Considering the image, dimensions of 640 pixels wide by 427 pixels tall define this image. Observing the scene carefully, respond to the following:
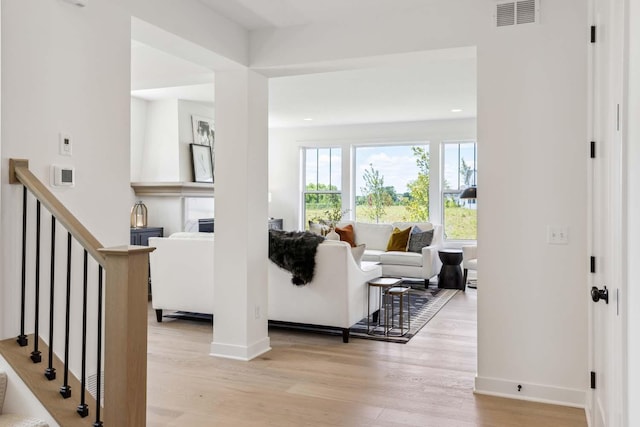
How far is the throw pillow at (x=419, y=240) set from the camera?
826cm

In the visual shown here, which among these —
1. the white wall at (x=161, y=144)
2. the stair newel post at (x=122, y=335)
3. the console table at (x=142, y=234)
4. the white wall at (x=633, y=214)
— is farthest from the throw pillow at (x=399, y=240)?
the white wall at (x=633, y=214)

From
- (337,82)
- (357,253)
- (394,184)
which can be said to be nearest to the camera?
(357,253)

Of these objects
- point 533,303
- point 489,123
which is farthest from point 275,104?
point 533,303

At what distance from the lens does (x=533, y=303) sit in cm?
343

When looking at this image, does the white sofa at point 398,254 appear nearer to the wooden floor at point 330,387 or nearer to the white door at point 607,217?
the wooden floor at point 330,387

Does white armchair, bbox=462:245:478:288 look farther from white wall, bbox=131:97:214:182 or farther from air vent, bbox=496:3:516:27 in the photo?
air vent, bbox=496:3:516:27

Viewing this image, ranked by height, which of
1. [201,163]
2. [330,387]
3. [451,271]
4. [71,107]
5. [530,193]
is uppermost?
[201,163]

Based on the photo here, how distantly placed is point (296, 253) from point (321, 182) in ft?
17.1

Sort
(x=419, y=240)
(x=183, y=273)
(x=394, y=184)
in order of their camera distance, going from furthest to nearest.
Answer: (x=394, y=184), (x=419, y=240), (x=183, y=273)

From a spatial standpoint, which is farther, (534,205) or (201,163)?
(201,163)

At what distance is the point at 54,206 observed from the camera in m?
2.28

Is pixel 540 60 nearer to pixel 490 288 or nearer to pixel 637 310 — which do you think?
pixel 490 288

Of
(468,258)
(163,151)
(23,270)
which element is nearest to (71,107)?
(23,270)

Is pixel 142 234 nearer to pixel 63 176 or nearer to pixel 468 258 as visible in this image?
pixel 63 176
